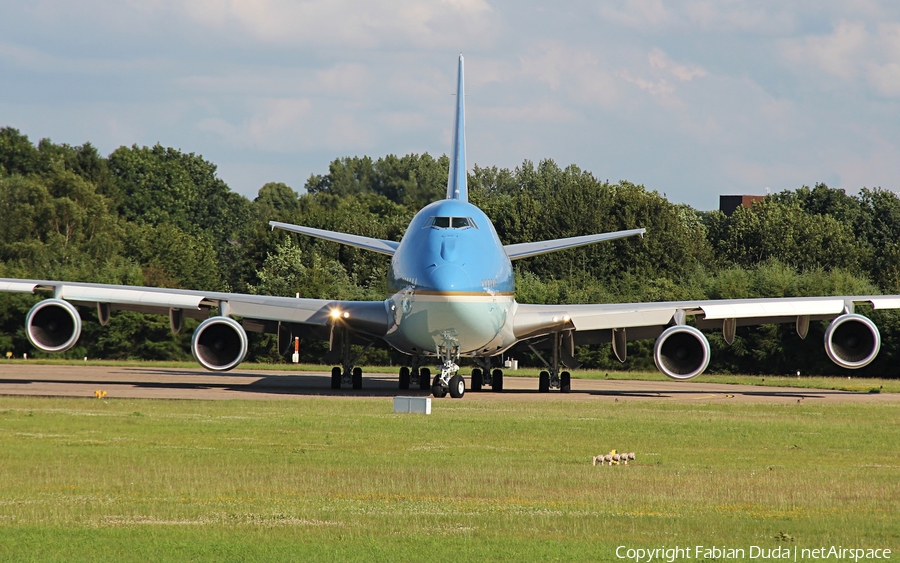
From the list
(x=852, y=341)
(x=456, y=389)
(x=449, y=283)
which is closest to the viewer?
(x=449, y=283)

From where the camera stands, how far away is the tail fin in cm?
3541

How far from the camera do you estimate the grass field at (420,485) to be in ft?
34.7

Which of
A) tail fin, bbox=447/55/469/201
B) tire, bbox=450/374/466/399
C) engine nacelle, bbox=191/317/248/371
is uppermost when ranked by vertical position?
tail fin, bbox=447/55/469/201

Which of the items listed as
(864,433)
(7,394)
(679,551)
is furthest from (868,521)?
(7,394)

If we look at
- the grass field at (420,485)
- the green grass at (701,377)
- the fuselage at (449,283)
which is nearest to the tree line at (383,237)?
the green grass at (701,377)

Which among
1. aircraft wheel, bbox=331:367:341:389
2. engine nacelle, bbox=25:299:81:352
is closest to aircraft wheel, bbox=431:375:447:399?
aircraft wheel, bbox=331:367:341:389

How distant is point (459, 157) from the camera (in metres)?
36.5

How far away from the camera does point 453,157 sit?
119ft

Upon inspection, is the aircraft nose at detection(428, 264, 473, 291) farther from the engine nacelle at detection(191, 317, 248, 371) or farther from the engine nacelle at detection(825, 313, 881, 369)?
the engine nacelle at detection(825, 313, 881, 369)

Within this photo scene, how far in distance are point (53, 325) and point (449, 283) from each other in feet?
32.8

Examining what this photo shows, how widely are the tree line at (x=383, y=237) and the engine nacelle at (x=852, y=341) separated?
14.8 meters

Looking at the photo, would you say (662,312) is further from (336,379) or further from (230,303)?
(230,303)

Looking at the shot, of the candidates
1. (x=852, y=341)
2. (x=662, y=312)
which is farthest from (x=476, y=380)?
(x=852, y=341)

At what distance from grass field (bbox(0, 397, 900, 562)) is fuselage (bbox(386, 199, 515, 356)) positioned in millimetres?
4377
